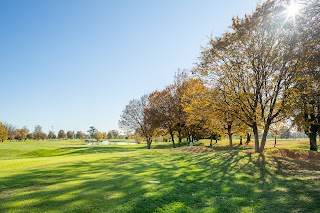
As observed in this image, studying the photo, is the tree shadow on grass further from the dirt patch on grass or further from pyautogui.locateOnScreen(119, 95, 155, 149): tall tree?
pyautogui.locateOnScreen(119, 95, 155, 149): tall tree

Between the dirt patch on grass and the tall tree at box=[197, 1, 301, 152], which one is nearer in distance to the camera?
the tall tree at box=[197, 1, 301, 152]

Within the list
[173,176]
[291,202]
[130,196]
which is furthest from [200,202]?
[173,176]

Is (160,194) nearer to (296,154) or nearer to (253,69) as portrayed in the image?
(253,69)

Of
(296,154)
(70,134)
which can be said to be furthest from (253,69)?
(70,134)

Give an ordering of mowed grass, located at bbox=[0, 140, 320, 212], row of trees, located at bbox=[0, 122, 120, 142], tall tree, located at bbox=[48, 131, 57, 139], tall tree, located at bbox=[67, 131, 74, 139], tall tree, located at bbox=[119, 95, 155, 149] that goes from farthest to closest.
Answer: tall tree, located at bbox=[67, 131, 74, 139], tall tree, located at bbox=[48, 131, 57, 139], row of trees, located at bbox=[0, 122, 120, 142], tall tree, located at bbox=[119, 95, 155, 149], mowed grass, located at bbox=[0, 140, 320, 212]

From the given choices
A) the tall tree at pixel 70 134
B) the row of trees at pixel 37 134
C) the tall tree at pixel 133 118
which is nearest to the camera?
the tall tree at pixel 133 118

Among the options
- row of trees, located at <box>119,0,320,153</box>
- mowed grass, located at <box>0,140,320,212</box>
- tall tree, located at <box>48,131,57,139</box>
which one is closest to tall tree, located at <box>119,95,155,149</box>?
row of trees, located at <box>119,0,320,153</box>

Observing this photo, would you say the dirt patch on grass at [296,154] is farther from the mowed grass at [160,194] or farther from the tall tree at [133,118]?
the tall tree at [133,118]

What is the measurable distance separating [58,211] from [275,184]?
9.79 metres

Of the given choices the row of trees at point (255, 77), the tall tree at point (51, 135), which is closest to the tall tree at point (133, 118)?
the row of trees at point (255, 77)

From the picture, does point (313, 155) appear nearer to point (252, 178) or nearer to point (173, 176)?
point (252, 178)

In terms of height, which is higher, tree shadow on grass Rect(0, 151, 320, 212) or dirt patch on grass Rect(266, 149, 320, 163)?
tree shadow on grass Rect(0, 151, 320, 212)

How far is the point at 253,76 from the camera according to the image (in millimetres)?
23312

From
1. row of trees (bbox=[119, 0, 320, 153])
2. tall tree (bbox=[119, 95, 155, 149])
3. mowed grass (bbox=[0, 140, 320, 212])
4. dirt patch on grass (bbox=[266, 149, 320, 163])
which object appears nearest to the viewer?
mowed grass (bbox=[0, 140, 320, 212])
